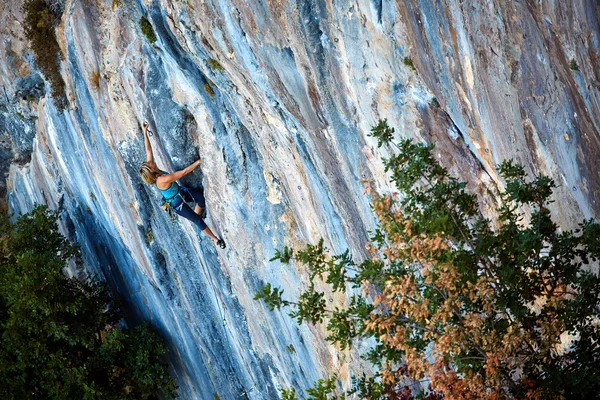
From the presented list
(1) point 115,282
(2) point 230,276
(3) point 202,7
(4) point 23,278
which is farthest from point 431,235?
(1) point 115,282

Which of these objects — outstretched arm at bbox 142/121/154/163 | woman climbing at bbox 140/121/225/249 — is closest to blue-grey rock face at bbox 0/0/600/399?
outstretched arm at bbox 142/121/154/163

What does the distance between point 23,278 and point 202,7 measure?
10.2 metres

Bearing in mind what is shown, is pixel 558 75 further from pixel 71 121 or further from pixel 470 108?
pixel 71 121

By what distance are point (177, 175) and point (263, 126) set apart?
9.08ft

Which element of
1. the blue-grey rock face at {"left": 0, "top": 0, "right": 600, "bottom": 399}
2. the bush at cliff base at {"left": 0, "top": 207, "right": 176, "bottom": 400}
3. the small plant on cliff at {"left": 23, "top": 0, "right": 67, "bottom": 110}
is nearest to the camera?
the blue-grey rock face at {"left": 0, "top": 0, "right": 600, "bottom": 399}

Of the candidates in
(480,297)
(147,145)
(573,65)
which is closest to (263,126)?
(147,145)

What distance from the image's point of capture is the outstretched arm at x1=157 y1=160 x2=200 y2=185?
12478mm

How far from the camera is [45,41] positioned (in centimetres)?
1480

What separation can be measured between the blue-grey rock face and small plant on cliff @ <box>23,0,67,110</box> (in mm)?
438

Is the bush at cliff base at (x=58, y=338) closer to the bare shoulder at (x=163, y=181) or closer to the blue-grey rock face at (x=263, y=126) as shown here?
the blue-grey rock face at (x=263, y=126)

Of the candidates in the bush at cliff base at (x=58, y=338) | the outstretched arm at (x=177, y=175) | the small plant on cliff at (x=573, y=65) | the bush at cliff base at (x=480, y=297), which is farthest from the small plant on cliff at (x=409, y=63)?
the bush at cliff base at (x=58, y=338)

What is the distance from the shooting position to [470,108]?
675 centimetres

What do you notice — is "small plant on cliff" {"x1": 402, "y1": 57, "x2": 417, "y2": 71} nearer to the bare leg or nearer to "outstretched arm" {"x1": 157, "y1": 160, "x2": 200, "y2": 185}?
"outstretched arm" {"x1": 157, "y1": 160, "x2": 200, "y2": 185}

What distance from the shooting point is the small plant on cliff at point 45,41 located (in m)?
14.5
